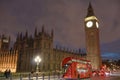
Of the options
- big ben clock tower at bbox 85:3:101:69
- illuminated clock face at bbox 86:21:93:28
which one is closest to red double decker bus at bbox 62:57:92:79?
big ben clock tower at bbox 85:3:101:69

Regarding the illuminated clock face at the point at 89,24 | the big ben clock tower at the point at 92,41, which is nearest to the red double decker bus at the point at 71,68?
the big ben clock tower at the point at 92,41

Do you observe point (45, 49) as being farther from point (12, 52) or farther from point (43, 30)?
point (12, 52)

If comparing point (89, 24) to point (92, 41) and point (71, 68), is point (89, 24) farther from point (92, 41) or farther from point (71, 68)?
point (71, 68)

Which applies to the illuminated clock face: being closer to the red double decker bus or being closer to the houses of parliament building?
the houses of parliament building

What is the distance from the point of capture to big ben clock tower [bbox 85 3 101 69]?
211ft

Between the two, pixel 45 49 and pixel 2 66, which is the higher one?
pixel 45 49

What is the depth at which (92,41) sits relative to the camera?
66.4 meters

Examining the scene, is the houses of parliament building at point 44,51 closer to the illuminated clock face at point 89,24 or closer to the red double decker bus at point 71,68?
the illuminated clock face at point 89,24

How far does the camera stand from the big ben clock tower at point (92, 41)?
6417cm

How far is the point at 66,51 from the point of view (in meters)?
84.2

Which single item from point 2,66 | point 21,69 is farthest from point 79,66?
point 2,66

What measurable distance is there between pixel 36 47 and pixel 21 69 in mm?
13254

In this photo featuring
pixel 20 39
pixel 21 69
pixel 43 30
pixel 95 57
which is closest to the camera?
pixel 95 57

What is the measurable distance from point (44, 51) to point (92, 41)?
66.1 ft
